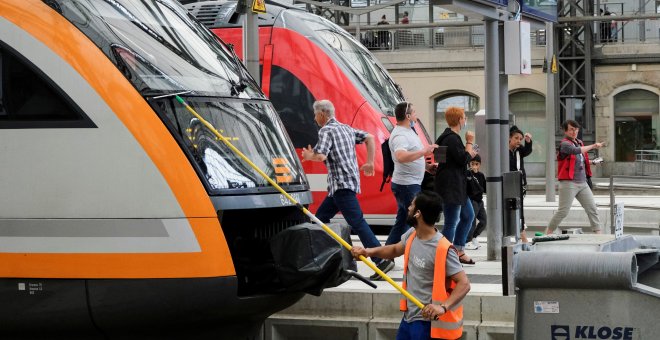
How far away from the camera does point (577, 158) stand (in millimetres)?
15500

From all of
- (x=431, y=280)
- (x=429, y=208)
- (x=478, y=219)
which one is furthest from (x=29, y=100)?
(x=478, y=219)

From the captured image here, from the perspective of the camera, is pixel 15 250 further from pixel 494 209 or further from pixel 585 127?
pixel 585 127

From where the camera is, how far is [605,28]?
141 feet

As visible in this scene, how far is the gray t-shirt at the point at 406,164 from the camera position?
1222 centimetres

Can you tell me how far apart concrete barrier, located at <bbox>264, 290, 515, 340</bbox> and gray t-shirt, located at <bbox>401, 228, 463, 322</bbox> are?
2017 mm

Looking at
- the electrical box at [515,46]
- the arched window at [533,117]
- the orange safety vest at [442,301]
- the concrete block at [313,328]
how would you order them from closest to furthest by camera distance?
the orange safety vest at [442,301], the concrete block at [313,328], the electrical box at [515,46], the arched window at [533,117]

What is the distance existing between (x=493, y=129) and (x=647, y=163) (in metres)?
29.5

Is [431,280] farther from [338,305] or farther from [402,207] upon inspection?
[402,207]

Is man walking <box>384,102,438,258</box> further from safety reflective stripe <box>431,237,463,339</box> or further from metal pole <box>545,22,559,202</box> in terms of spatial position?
metal pole <box>545,22,559,202</box>

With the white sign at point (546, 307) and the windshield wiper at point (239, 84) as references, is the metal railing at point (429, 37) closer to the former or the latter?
the windshield wiper at point (239, 84)

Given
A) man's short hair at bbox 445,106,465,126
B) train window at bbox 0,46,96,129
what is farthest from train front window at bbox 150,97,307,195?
man's short hair at bbox 445,106,465,126

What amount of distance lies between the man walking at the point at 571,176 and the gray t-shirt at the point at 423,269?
25.2ft

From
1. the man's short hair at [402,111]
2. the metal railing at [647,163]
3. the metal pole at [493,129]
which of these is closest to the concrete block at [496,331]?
the man's short hair at [402,111]

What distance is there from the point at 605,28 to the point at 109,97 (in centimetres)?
3653
